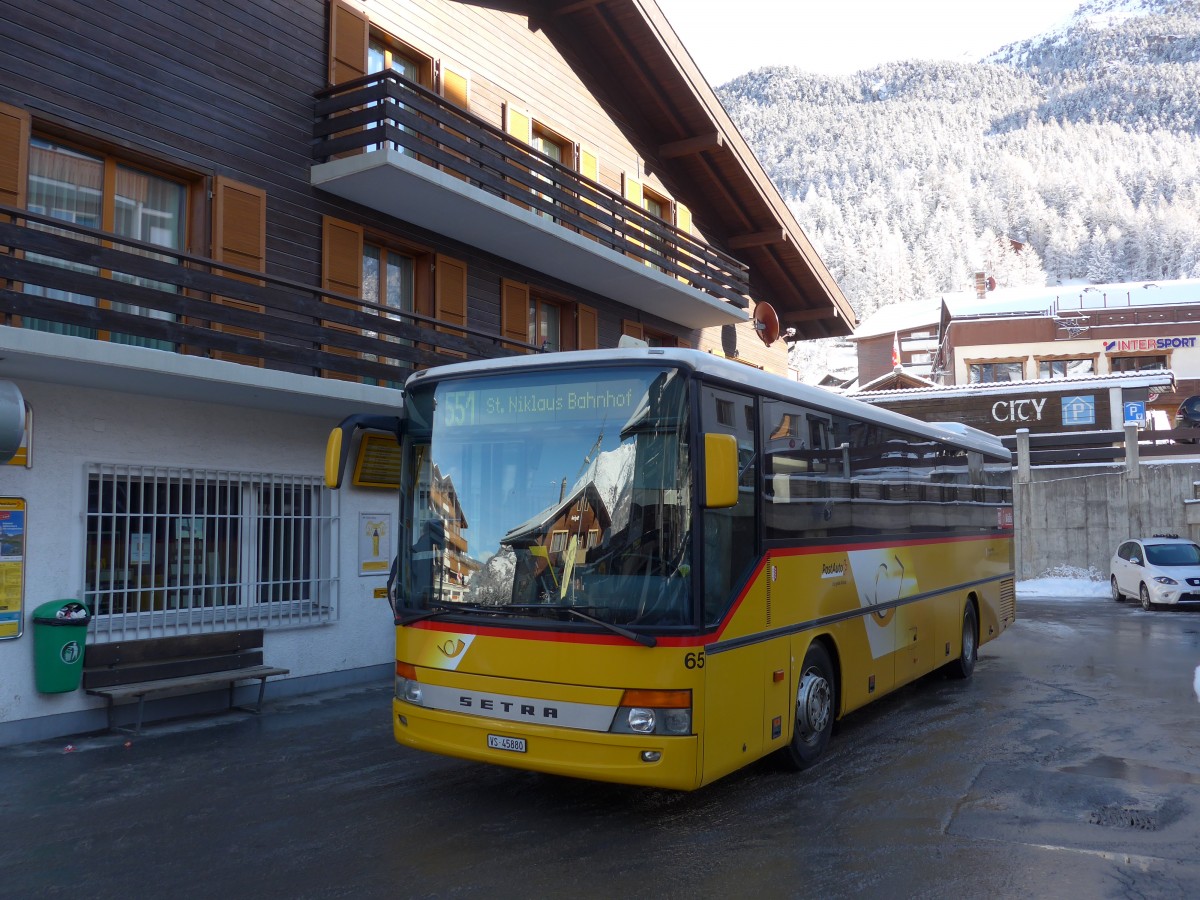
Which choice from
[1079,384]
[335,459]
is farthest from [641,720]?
[1079,384]

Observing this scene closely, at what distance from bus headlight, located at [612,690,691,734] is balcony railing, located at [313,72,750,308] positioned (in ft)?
Result: 27.9

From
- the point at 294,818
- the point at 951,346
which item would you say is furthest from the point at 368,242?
the point at 951,346

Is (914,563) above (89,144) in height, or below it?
below

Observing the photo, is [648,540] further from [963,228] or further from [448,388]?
[963,228]

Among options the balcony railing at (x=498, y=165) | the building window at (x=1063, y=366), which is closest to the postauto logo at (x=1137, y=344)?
the building window at (x=1063, y=366)

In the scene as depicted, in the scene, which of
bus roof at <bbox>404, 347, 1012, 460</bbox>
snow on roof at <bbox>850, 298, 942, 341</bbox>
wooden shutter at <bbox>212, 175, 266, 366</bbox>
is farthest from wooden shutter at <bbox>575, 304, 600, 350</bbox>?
snow on roof at <bbox>850, 298, 942, 341</bbox>

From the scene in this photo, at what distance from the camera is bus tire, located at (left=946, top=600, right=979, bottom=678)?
495 inches

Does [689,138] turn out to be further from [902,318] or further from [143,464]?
[902,318]

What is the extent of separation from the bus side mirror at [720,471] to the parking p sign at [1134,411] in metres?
34.0

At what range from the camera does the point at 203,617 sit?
11.1 metres

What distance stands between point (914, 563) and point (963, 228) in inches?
6506

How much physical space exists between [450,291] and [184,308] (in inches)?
211

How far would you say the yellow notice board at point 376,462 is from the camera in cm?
1287

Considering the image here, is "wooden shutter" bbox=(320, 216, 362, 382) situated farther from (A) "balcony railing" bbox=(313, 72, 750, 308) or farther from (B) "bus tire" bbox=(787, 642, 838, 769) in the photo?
(B) "bus tire" bbox=(787, 642, 838, 769)
